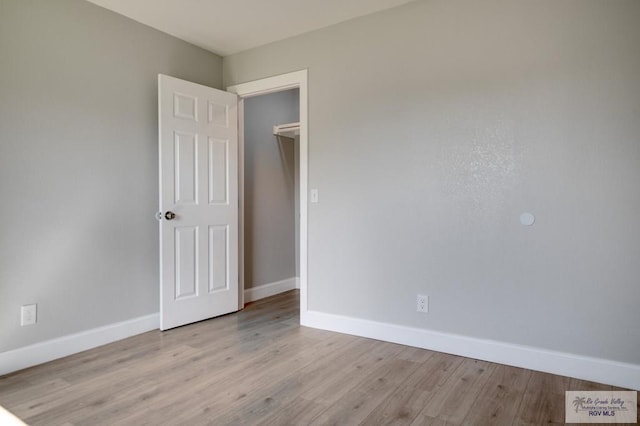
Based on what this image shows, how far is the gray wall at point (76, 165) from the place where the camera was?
2396 millimetres

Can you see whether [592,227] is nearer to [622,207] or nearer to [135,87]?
[622,207]

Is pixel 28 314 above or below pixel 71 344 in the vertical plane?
above

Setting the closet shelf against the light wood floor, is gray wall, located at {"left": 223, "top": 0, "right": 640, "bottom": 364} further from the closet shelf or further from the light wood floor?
the closet shelf

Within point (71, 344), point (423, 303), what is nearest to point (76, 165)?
point (71, 344)

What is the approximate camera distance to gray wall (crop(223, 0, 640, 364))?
218 cm

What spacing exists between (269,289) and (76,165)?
231 centimetres

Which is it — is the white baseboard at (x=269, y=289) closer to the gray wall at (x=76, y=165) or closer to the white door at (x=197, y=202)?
the white door at (x=197, y=202)

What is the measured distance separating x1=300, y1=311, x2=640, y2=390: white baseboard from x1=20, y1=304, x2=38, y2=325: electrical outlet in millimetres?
1932

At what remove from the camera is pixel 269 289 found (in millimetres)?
4348

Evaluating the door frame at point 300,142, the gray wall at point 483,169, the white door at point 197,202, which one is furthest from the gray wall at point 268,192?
the gray wall at point 483,169

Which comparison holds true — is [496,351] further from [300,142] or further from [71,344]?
[71,344]

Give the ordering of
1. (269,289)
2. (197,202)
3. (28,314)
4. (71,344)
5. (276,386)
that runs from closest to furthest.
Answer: (276,386) < (28,314) < (71,344) < (197,202) < (269,289)

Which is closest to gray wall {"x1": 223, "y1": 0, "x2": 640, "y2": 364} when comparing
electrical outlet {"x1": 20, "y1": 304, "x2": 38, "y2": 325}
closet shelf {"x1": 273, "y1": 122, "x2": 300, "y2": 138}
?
closet shelf {"x1": 273, "y1": 122, "x2": 300, "y2": 138}

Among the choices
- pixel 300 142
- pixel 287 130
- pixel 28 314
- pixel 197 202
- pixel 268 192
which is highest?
pixel 287 130
